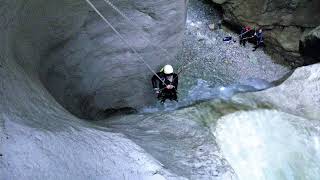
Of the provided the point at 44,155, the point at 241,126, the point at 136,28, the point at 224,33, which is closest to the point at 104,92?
the point at 136,28

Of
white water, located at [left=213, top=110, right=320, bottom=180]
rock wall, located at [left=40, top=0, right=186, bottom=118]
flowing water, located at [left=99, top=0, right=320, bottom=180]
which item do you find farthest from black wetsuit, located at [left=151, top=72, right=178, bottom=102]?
white water, located at [left=213, top=110, right=320, bottom=180]

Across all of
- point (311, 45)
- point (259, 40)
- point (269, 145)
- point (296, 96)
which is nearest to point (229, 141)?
point (269, 145)

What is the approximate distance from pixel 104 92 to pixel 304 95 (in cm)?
340

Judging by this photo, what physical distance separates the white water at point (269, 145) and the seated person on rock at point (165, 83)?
192 centimetres

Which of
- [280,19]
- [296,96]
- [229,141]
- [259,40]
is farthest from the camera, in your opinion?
[259,40]

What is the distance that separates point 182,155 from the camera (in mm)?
5246

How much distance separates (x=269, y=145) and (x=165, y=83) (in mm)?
2508

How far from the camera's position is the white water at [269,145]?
573 centimetres

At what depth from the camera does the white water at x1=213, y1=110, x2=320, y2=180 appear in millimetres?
5730

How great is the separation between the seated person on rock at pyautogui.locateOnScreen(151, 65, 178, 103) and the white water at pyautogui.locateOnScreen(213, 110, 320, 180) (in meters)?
1.92

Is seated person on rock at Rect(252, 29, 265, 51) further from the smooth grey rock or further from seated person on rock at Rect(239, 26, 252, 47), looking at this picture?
the smooth grey rock

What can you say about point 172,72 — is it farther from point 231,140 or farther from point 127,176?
point 127,176

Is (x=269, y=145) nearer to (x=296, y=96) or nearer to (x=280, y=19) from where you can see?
(x=296, y=96)

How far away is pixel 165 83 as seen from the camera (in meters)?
7.91
